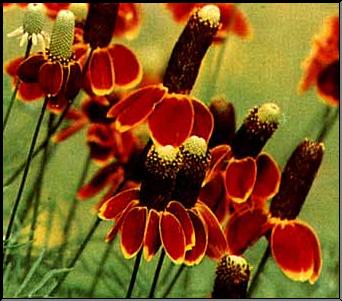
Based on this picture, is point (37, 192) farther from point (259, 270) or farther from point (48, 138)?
point (259, 270)

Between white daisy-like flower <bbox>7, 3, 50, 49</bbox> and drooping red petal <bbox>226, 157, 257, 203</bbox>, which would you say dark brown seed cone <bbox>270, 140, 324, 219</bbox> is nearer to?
drooping red petal <bbox>226, 157, 257, 203</bbox>

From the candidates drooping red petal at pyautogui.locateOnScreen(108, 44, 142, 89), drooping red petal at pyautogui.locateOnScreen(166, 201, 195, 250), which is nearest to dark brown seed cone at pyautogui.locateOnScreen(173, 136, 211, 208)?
drooping red petal at pyautogui.locateOnScreen(166, 201, 195, 250)

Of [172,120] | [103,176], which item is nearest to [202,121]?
[172,120]

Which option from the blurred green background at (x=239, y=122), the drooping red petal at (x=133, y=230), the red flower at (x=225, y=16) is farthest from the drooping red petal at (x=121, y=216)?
the red flower at (x=225, y=16)

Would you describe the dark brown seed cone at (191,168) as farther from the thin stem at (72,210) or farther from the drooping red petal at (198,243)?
the thin stem at (72,210)

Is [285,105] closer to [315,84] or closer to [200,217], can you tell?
[315,84]

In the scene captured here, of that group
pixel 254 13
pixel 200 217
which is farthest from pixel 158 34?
pixel 200 217
